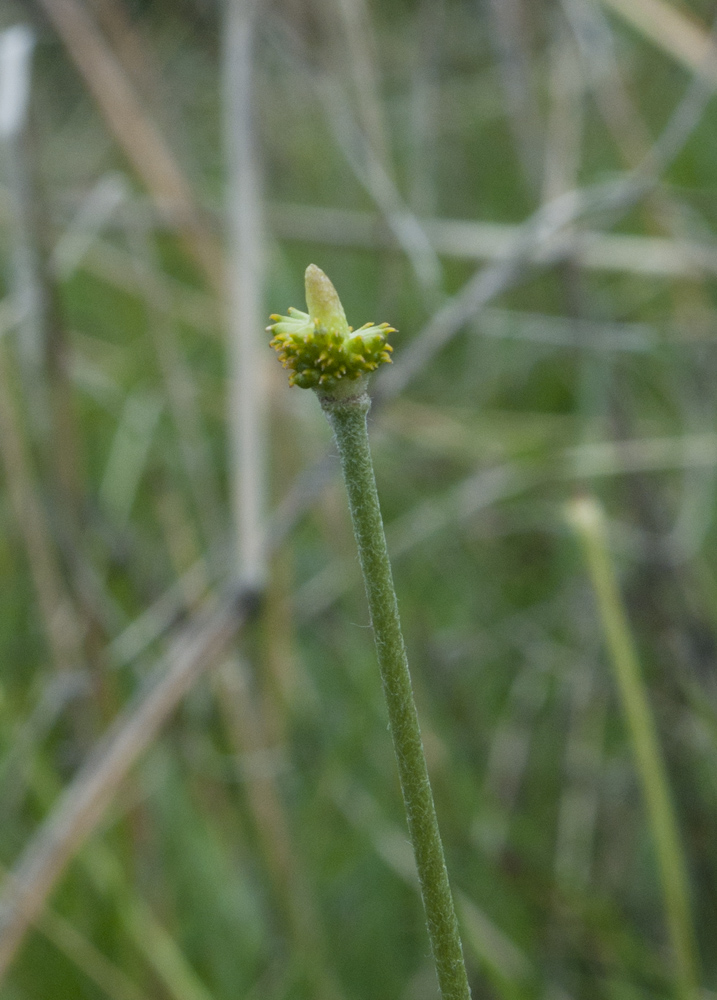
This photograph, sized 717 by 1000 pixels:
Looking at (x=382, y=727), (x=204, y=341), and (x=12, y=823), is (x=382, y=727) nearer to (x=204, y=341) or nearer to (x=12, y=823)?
(x=12, y=823)

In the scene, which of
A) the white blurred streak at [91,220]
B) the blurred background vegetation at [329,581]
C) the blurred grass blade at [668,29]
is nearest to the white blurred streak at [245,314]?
the blurred background vegetation at [329,581]

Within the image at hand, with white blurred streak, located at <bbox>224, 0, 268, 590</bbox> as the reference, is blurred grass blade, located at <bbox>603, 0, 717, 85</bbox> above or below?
above

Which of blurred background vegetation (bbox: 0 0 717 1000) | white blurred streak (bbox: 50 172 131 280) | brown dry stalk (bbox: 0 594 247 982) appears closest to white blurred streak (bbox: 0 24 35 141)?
blurred background vegetation (bbox: 0 0 717 1000)

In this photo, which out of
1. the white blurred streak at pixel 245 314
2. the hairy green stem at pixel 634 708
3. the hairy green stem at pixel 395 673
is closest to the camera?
the hairy green stem at pixel 395 673

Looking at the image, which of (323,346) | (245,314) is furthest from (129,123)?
(323,346)

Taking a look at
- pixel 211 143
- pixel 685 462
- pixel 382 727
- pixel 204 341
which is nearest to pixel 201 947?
pixel 382 727

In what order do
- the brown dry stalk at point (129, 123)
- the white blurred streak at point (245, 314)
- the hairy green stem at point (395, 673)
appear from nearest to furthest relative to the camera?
the hairy green stem at point (395, 673)
the white blurred streak at point (245, 314)
the brown dry stalk at point (129, 123)

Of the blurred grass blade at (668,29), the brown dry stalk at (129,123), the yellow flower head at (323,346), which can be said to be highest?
the blurred grass blade at (668,29)

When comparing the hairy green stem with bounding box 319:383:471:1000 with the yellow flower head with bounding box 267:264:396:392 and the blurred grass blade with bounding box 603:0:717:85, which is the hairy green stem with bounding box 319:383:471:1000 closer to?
the yellow flower head with bounding box 267:264:396:392

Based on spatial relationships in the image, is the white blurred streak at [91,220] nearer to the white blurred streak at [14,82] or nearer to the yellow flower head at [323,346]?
the white blurred streak at [14,82]
